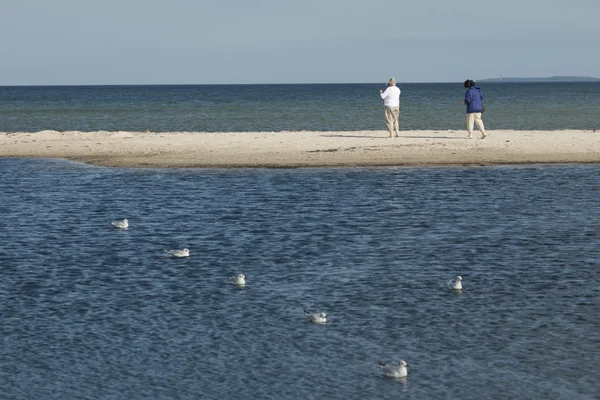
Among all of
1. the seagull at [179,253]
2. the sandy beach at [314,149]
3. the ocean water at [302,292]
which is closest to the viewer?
the ocean water at [302,292]

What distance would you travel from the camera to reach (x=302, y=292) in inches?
693

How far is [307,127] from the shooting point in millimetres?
59875

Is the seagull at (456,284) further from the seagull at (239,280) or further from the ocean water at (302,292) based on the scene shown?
the seagull at (239,280)

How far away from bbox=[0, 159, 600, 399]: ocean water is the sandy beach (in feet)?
17.5

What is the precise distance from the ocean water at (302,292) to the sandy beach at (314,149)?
5.33 m

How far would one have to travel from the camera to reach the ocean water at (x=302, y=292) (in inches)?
524

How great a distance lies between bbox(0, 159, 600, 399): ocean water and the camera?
13312 millimetres

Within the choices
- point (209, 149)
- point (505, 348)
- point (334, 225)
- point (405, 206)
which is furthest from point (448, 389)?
point (209, 149)

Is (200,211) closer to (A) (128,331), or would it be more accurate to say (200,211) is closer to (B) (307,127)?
(A) (128,331)

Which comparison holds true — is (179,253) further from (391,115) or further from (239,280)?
(391,115)

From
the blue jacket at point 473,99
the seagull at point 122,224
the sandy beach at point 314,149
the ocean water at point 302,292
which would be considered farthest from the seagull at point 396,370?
the blue jacket at point 473,99

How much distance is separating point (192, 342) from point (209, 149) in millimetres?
24567

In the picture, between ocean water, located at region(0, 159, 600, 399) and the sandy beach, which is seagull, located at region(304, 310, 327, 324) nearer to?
ocean water, located at region(0, 159, 600, 399)

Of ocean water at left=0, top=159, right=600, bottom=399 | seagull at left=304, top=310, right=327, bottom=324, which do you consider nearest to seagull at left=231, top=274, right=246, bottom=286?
ocean water at left=0, top=159, right=600, bottom=399
